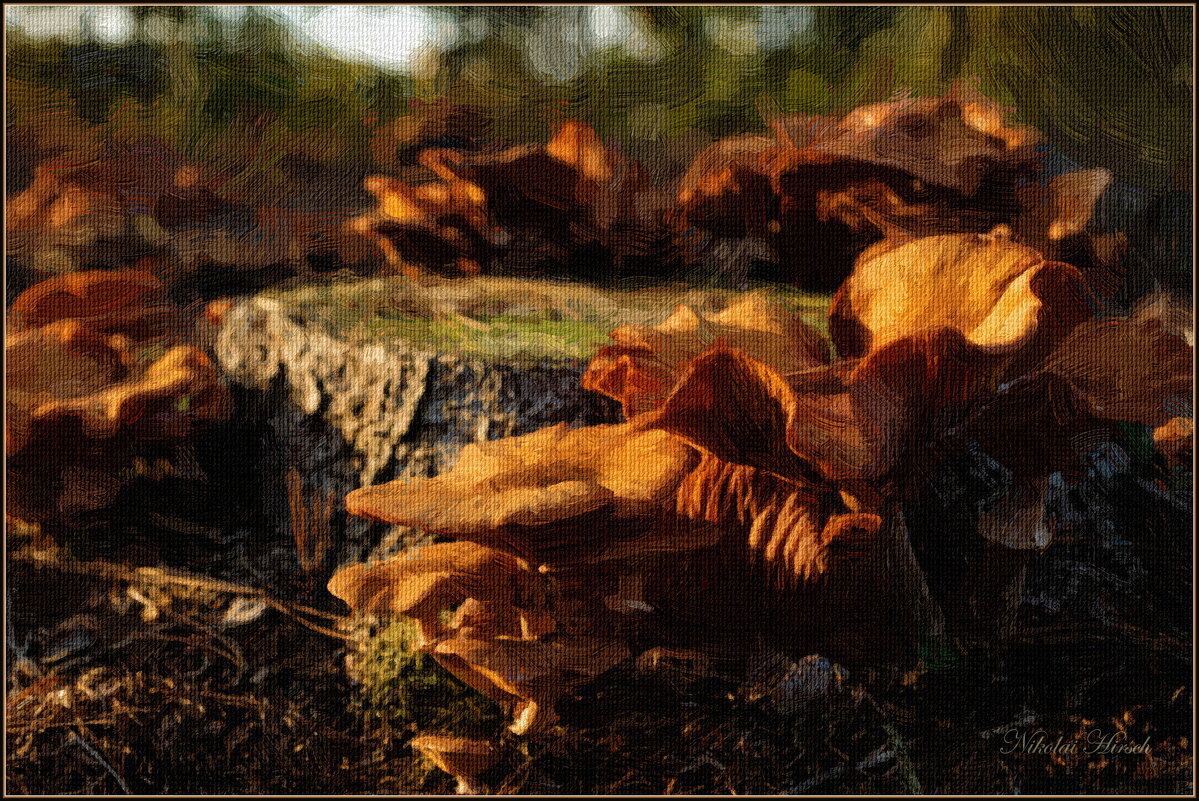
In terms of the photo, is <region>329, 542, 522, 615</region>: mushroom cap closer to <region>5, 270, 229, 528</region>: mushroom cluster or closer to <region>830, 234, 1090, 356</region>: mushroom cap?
<region>5, 270, 229, 528</region>: mushroom cluster

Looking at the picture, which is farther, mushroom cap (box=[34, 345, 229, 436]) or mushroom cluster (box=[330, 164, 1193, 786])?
mushroom cap (box=[34, 345, 229, 436])

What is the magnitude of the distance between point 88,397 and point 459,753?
2.01 feet

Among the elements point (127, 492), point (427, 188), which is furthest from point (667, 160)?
point (127, 492)

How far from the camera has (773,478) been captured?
0.76m

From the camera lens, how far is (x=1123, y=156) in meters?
1.08

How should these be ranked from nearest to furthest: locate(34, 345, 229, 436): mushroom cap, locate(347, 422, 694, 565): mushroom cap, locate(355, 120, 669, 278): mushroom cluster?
Answer: locate(347, 422, 694, 565): mushroom cap
locate(34, 345, 229, 436): mushroom cap
locate(355, 120, 669, 278): mushroom cluster

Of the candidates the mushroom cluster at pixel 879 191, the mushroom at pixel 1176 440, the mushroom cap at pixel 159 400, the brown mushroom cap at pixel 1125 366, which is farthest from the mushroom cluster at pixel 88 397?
the mushroom at pixel 1176 440

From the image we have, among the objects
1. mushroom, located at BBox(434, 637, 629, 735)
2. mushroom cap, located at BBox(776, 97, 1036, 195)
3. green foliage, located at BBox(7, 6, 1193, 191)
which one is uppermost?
green foliage, located at BBox(7, 6, 1193, 191)

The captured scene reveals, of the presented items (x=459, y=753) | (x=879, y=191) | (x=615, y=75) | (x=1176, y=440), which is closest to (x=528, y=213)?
(x=615, y=75)

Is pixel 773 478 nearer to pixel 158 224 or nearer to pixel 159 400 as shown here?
pixel 159 400

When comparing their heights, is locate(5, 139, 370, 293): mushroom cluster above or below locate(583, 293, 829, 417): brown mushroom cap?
above

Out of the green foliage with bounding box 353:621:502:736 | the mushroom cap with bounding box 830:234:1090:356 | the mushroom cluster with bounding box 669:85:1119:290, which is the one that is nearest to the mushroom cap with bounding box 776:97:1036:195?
the mushroom cluster with bounding box 669:85:1119:290

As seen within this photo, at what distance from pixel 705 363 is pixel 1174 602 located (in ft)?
2.37

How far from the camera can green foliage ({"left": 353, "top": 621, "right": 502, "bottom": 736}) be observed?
94 centimetres
